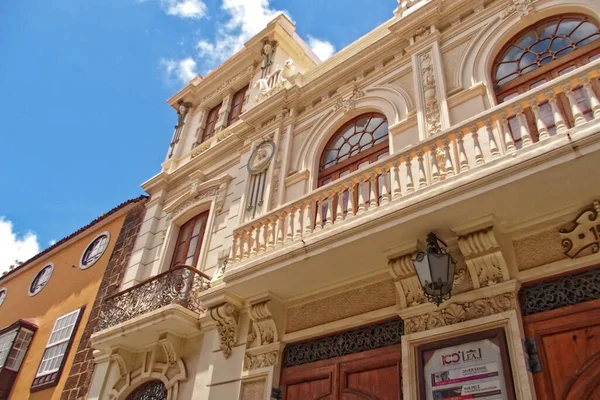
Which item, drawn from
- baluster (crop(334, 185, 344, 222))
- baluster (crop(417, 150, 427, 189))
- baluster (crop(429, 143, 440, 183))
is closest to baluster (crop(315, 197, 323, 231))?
baluster (crop(334, 185, 344, 222))

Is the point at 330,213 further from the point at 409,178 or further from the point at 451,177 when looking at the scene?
the point at 451,177

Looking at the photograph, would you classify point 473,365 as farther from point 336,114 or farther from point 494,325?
point 336,114

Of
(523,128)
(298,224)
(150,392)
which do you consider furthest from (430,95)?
(150,392)

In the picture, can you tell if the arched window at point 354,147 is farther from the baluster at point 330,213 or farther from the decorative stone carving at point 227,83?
the decorative stone carving at point 227,83

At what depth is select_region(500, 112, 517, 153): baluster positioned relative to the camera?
5155mm

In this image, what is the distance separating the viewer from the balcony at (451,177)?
485 cm

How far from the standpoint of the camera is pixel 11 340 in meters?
11.9

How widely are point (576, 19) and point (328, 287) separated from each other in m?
5.05

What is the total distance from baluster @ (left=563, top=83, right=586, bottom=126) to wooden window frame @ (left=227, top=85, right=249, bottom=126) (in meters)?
8.35

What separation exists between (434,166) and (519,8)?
3565mm

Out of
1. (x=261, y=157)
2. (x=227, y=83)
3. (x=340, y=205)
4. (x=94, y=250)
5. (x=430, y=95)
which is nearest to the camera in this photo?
(x=340, y=205)

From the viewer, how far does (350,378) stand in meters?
5.92

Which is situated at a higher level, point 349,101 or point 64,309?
point 349,101

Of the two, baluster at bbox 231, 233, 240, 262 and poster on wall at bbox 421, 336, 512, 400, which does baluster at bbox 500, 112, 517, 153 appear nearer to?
poster on wall at bbox 421, 336, 512, 400
